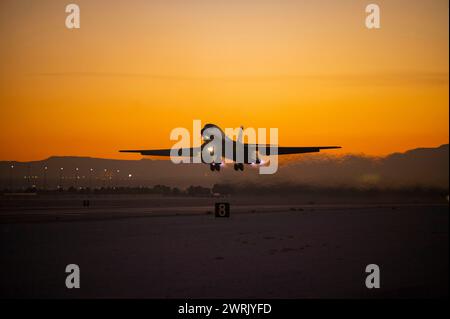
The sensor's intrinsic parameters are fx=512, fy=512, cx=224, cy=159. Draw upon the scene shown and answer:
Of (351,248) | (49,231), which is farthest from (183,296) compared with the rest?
(49,231)

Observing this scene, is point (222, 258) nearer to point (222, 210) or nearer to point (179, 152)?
point (222, 210)

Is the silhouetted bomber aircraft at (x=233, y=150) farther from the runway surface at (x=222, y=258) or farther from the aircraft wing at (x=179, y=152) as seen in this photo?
the runway surface at (x=222, y=258)

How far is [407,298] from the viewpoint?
1819cm

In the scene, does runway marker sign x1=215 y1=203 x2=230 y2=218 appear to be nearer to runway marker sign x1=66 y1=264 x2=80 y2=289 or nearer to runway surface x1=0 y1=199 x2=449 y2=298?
runway surface x1=0 y1=199 x2=449 y2=298

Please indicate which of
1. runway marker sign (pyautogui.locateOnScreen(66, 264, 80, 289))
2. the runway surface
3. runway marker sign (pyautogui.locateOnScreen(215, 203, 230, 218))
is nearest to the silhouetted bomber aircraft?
runway marker sign (pyautogui.locateOnScreen(215, 203, 230, 218))

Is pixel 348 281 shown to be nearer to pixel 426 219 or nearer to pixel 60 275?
pixel 60 275

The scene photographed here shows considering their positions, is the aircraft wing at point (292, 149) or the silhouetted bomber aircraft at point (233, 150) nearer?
the silhouetted bomber aircraft at point (233, 150)

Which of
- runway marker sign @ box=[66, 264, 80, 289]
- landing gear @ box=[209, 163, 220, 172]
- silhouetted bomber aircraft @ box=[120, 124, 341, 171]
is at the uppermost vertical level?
silhouetted bomber aircraft @ box=[120, 124, 341, 171]

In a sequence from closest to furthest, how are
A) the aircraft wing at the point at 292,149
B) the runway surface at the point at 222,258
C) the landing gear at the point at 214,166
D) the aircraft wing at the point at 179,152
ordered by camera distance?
the runway surface at the point at 222,258 → the landing gear at the point at 214,166 → the aircraft wing at the point at 179,152 → the aircraft wing at the point at 292,149

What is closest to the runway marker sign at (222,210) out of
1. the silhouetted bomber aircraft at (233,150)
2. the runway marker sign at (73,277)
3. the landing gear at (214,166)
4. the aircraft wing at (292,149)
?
the silhouetted bomber aircraft at (233,150)

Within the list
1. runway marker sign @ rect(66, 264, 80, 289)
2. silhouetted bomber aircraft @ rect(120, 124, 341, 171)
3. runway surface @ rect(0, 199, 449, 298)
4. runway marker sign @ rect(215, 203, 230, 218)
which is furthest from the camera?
silhouetted bomber aircraft @ rect(120, 124, 341, 171)

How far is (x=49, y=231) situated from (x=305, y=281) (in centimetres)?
2203

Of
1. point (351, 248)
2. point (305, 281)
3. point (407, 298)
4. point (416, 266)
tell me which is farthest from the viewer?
point (351, 248)

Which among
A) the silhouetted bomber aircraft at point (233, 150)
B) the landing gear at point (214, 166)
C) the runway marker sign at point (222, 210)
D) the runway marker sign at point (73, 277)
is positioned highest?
the silhouetted bomber aircraft at point (233, 150)
